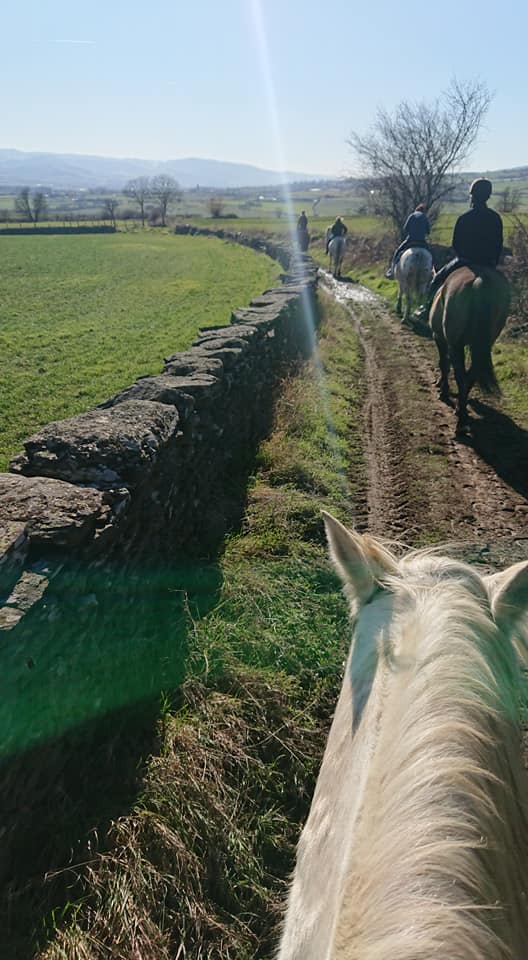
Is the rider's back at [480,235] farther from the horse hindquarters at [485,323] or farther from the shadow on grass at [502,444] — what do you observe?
the shadow on grass at [502,444]

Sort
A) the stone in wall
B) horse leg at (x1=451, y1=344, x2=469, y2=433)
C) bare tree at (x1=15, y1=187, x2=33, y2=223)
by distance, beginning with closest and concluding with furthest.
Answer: the stone in wall, horse leg at (x1=451, y1=344, x2=469, y2=433), bare tree at (x1=15, y1=187, x2=33, y2=223)

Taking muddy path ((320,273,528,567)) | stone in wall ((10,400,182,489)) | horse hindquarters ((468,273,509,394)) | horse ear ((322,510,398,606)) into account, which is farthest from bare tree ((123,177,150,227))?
horse ear ((322,510,398,606))

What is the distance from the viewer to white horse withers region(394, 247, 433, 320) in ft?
50.5

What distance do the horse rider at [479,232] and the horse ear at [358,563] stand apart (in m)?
8.36

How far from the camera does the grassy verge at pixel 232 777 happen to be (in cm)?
261

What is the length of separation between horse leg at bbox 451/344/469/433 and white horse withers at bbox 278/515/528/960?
23.0 feet

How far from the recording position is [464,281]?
881 cm

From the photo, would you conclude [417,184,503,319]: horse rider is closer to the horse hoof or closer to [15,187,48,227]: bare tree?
the horse hoof

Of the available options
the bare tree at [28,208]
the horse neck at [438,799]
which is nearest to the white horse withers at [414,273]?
the horse neck at [438,799]

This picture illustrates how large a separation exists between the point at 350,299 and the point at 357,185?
47.4ft

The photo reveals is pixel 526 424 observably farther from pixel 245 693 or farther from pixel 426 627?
pixel 426 627

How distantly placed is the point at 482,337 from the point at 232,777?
7.25 m

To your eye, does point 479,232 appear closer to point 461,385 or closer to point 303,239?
point 461,385

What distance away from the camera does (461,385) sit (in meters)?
8.75
